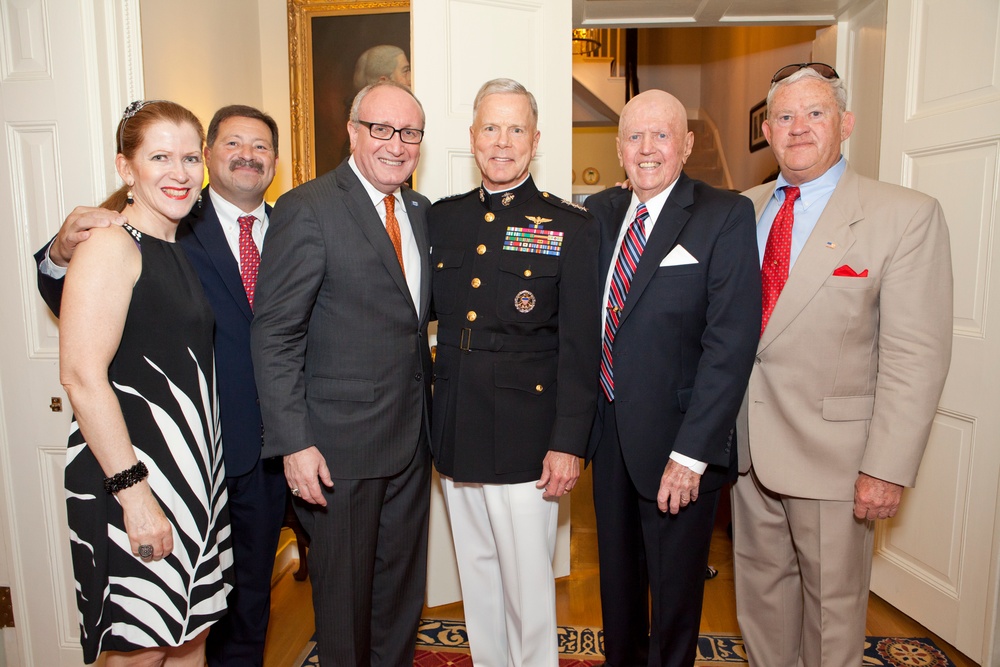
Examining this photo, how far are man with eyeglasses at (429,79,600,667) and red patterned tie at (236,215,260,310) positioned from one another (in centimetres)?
62

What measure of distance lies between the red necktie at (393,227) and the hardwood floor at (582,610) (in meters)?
1.75

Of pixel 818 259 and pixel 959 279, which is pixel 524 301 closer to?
pixel 818 259

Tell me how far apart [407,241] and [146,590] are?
3.85ft

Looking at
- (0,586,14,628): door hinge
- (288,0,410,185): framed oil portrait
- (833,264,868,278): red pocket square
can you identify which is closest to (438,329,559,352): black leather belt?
(833,264,868,278): red pocket square

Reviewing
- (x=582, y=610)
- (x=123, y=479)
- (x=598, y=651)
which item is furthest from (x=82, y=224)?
(x=582, y=610)

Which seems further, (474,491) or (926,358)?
(474,491)

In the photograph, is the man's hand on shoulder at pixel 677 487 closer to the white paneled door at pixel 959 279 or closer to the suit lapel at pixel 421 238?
the suit lapel at pixel 421 238

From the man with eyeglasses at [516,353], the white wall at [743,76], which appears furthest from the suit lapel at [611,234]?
the white wall at [743,76]

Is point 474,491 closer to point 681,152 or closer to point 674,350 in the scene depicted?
point 674,350

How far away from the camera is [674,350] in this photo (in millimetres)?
1932

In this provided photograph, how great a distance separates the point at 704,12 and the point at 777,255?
2.18 metres

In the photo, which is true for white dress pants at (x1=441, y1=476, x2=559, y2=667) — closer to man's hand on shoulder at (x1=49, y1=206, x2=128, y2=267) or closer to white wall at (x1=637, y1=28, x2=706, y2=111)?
man's hand on shoulder at (x1=49, y1=206, x2=128, y2=267)

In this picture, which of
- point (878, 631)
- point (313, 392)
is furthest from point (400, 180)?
point (878, 631)

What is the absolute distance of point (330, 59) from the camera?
4012 mm
